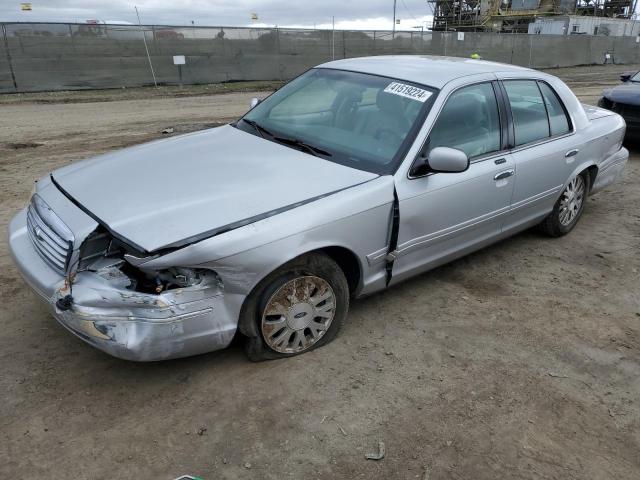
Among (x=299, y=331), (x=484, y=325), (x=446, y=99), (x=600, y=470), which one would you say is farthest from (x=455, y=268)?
(x=600, y=470)

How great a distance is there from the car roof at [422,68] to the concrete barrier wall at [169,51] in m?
16.4

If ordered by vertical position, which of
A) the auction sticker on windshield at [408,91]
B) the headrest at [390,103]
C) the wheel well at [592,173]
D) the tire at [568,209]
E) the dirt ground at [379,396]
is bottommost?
the dirt ground at [379,396]

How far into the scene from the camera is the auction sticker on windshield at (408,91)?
368cm

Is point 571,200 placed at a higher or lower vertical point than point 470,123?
lower

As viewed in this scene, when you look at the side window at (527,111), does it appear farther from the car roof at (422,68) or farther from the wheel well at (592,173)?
the wheel well at (592,173)

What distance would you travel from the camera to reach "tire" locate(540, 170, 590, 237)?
5031mm

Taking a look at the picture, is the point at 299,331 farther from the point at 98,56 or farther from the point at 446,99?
the point at 98,56

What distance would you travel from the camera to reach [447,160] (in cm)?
331

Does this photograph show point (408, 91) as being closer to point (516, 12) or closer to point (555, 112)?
point (555, 112)

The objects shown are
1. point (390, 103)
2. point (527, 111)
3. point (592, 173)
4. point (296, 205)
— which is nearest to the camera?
point (296, 205)

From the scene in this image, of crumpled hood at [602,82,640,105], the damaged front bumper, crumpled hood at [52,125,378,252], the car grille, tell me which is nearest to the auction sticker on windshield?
crumpled hood at [52,125,378,252]

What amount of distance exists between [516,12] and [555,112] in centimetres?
5399

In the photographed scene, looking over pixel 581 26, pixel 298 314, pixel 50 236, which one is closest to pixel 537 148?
pixel 298 314

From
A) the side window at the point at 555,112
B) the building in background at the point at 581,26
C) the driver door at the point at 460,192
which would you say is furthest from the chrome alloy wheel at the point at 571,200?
the building in background at the point at 581,26
